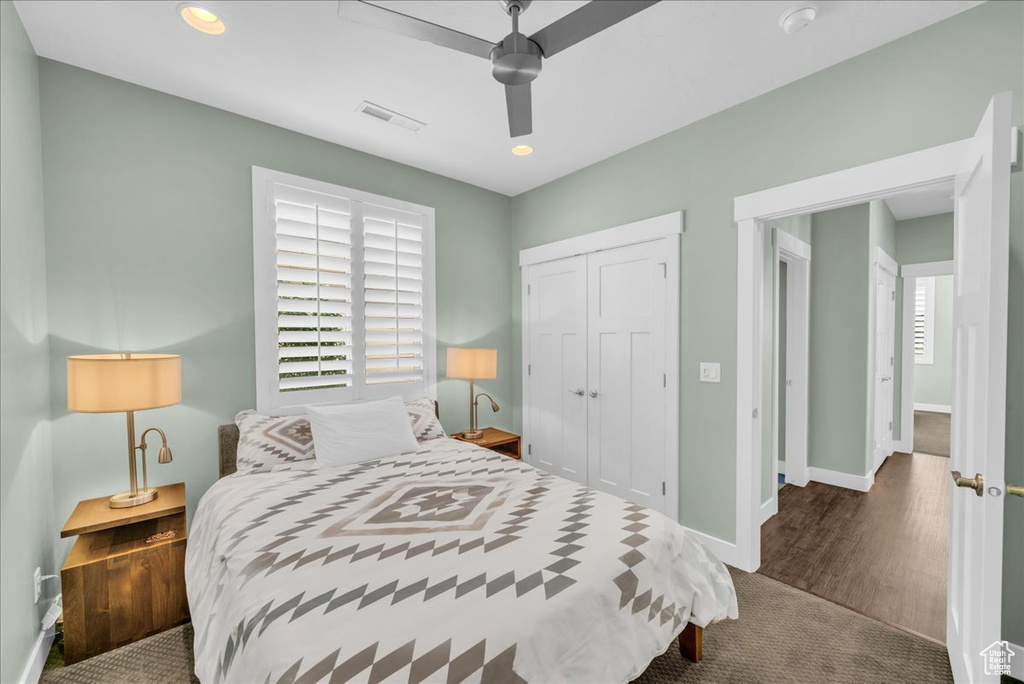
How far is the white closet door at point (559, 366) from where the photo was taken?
3.55 meters

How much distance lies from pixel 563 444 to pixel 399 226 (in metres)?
2.29

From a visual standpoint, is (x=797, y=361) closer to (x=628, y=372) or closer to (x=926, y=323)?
(x=628, y=372)

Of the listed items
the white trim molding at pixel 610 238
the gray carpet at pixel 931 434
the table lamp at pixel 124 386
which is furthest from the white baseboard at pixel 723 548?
the gray carpet at pixel 931 434

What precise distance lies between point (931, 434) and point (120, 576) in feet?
27.6

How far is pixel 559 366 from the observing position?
147 inches

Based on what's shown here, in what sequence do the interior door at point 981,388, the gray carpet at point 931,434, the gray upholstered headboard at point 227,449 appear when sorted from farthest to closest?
1. the gray carpet at point 931,434
2. the gray upholstered headboard at point 227,449
3. the interior door at point 981,388

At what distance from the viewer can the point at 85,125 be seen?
87.0 inches

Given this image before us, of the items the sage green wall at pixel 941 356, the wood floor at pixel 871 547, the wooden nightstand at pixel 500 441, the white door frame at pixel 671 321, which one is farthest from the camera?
the sage green wall at pixel 941 356

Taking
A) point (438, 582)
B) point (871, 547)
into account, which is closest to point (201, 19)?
point (438, 582)

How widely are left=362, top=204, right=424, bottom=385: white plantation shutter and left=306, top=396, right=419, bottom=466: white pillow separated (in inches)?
21.6

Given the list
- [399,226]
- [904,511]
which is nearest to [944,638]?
[904,511]

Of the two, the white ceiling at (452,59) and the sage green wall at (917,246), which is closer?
the white ceiling at (452,59)

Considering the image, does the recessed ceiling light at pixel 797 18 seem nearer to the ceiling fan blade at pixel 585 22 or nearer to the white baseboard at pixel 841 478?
the ceiling fan blade at pixel 585 22

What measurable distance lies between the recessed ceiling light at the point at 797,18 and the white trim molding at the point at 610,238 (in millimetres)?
1108
